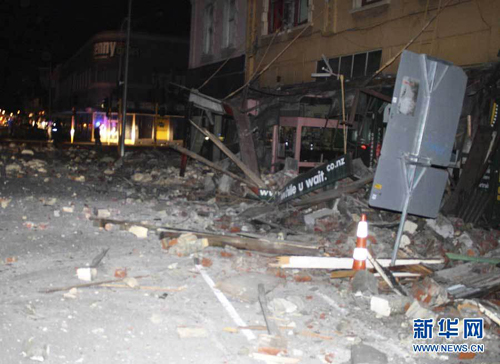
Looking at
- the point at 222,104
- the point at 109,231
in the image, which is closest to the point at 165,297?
the point at 109,231

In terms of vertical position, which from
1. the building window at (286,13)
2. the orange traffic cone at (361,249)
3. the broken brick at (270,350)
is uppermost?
the building window at (286,13)

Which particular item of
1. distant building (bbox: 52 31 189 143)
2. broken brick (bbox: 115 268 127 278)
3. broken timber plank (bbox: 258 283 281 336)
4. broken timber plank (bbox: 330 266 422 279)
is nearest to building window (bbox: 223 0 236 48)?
broken timber plank (bbox: 330 266 422 279)

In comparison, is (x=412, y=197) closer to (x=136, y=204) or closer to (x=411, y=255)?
(x=411, y=255)

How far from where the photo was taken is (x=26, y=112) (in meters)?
110

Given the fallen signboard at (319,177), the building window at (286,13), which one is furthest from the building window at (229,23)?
the fallen signboard at (319,177)

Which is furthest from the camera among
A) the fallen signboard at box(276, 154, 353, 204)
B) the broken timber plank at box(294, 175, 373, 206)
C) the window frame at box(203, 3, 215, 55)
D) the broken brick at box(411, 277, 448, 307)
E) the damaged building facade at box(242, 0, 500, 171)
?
the window frame at box(203, 3, 215, 55)

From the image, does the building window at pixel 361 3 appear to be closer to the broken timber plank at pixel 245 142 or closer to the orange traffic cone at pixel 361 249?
the broken timber plank at pixel 245 142

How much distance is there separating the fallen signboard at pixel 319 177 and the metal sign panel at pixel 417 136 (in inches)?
86.3

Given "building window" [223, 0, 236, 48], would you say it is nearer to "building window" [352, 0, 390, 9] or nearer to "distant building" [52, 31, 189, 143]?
"building window" [352, 0, 390, 9]

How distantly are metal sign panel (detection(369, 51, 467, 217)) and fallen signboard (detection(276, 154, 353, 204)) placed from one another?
219 centimetres

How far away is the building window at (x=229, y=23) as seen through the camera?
20.1 metres

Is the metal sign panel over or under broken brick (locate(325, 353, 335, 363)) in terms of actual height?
over

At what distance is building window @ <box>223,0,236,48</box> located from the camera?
20142 millimetres

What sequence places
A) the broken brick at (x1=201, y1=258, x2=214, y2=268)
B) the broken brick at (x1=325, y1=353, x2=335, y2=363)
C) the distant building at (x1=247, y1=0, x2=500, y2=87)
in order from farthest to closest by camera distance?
the distant building at (x1=247, y1=0, x2=500, y2=87) → the broken brick at (x1=201, y1=258, x2=214, y2=268) → the broken brick at (x1=325, y1=353, x2=335, y2=363)
